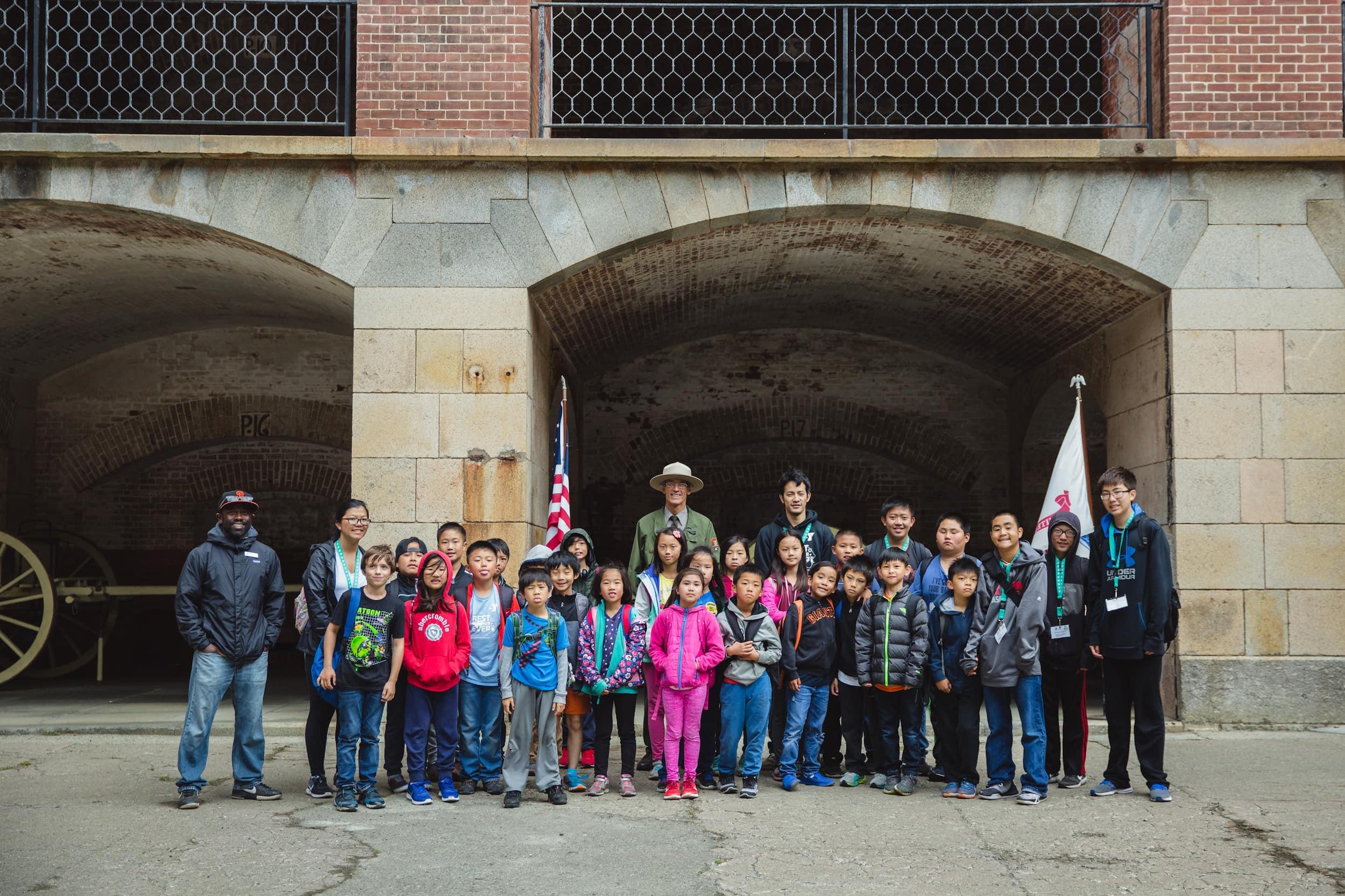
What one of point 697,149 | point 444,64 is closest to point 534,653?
point 697,149

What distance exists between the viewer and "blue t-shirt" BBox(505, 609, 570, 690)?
6.24 metres

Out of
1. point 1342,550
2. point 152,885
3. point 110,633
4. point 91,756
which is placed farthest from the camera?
point 110,633

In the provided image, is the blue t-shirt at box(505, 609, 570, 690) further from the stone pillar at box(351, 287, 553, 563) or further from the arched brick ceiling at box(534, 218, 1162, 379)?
the arched brick ceiling at box(534, 218, 1162, 379)

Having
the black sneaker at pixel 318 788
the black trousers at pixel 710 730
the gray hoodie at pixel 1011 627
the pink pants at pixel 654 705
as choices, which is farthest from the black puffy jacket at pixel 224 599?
the gray hoodie at pixel 1011 627

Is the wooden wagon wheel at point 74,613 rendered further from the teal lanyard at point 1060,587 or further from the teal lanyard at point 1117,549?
the teal lanyard at point 1117,549

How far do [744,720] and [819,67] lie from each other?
319 inches

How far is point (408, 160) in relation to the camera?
27.8 feet

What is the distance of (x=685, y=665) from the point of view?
635cm

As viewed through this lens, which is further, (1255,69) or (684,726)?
(1255,69)

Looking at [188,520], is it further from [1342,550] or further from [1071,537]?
[1342,550]

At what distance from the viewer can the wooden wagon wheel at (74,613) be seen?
12.0 m

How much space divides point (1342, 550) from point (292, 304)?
28.6 feet

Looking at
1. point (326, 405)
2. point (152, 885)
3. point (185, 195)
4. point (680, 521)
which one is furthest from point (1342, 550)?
point (326, 405)

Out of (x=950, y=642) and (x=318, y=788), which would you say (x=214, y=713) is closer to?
(x=318, y=788)
